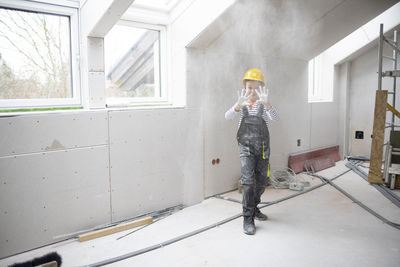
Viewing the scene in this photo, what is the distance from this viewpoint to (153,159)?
3.38 metres

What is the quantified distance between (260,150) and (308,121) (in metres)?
2.90

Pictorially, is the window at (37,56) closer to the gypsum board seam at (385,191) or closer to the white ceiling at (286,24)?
the white ceiling at (286,24)

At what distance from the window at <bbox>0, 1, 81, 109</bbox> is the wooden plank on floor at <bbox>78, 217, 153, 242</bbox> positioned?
125cm

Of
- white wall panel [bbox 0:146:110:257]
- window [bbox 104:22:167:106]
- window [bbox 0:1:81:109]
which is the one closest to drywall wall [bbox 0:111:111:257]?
white wall panel [bbox 0:146:110:257]

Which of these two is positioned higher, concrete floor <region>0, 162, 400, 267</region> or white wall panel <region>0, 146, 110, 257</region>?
white wall panel <region>0, 146, 110, 257</region>

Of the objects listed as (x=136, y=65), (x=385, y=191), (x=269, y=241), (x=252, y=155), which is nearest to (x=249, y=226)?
(x=269, y=241)

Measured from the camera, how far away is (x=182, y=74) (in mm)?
3592

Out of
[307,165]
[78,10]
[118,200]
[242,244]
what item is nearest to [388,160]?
[307,165]

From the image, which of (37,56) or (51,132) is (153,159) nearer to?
(51,132)

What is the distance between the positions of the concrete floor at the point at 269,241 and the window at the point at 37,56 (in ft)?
4.46

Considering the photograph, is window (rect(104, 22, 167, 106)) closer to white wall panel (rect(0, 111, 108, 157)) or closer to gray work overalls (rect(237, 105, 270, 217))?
white wall panel (rect(0, 111, 108, 157))

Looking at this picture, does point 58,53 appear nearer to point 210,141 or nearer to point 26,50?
point 26,50

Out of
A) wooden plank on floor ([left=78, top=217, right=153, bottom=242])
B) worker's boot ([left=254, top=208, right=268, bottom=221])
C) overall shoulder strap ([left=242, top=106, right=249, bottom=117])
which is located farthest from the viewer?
worker's boot ([left=254, top=208, right=268, bottom=221])

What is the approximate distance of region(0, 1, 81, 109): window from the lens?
284cm
